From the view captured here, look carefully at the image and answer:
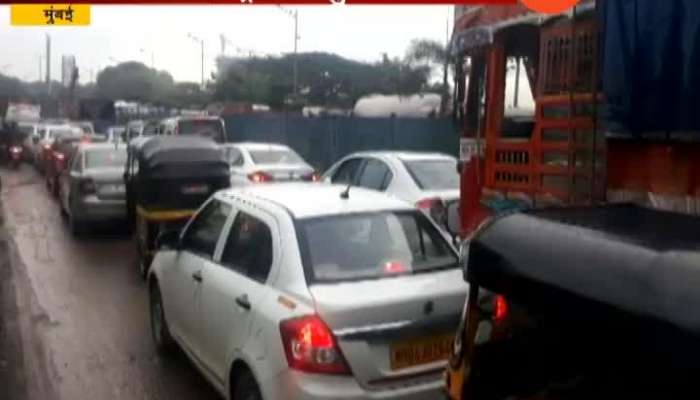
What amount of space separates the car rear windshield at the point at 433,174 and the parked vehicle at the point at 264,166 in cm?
358

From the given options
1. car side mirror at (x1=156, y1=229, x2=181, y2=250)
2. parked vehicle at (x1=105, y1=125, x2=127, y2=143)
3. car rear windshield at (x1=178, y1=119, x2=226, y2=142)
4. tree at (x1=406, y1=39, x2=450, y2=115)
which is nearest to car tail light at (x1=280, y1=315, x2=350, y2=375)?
car side mirror at (x1=156, y1=229, x2=181, y2=250)

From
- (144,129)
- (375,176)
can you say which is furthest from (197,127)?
(375,176)

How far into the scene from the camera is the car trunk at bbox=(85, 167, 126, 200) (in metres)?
13.0

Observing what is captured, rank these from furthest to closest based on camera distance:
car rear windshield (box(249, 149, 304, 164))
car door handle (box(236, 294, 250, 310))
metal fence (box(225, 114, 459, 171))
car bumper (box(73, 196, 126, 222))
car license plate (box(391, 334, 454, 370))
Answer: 1. metal fence (box(225, 114, 459, 171))
2. car rear windshield (box(249, 149, 304, 164))
3. car bumper (box(73, 196, 126, 222))
4. car door handle (box(236, 294, 250, 310))
5. car license plate (box(391, 334, 454, 370))

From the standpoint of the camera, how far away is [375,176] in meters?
10.6

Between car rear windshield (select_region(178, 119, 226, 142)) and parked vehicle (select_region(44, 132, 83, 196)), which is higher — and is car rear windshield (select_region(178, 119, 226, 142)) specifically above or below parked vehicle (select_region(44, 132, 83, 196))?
above

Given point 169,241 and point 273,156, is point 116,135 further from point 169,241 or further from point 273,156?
point 169,241

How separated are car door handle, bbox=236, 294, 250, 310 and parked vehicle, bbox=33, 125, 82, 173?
22.1 m

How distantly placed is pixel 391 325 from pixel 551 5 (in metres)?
2.63

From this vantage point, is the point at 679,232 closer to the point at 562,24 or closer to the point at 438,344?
the point at 438,344

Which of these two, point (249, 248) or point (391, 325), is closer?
point (391, 325)

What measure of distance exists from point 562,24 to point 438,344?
2.52 m

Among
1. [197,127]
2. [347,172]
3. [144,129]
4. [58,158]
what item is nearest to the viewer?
[347,172]

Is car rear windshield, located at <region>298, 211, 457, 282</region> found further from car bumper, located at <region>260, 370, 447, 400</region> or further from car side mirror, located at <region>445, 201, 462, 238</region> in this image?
car side mirror, located at <region>445, 201, 462, 238</region>
